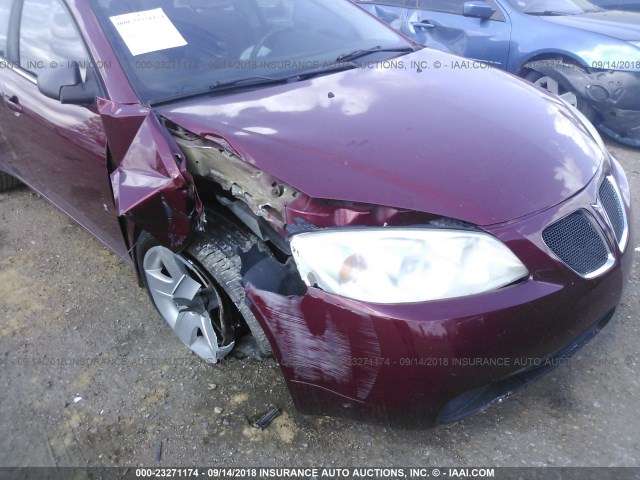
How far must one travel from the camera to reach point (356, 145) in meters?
1.75

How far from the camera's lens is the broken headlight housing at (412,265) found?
150cm

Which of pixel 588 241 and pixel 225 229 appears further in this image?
pixel 225 229

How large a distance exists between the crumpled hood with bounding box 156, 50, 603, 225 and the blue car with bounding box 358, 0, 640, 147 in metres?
1.84

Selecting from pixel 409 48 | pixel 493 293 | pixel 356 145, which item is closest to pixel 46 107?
pixel 356 145

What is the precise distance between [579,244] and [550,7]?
3.89m

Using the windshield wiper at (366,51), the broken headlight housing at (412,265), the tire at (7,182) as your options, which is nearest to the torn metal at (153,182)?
the broken headlight housing at (412,265)

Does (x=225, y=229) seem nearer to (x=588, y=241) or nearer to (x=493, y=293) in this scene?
(x=493, y=293)

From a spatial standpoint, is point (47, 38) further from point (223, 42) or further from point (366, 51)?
point (366, 51)

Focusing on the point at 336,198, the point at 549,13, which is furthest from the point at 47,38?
the point at 549,13

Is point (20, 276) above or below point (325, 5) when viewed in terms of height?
below

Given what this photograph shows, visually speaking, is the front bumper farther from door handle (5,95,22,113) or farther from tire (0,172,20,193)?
tire (0,172,20,193)

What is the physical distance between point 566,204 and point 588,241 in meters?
0.14

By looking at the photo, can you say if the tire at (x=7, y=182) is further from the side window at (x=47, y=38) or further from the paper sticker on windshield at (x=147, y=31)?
the paper sticker on windshield at (x=147, y=31)

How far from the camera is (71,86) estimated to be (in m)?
2.10
